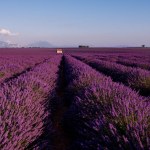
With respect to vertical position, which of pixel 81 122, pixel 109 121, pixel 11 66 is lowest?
pixel 11 66

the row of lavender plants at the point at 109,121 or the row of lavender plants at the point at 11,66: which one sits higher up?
the row of lavender plants at the point at 109,121

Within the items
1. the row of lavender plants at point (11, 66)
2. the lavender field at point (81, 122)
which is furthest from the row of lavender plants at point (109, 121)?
the row of lavender plants at point (11, 66)

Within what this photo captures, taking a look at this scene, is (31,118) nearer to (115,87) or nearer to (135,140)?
(135,140)

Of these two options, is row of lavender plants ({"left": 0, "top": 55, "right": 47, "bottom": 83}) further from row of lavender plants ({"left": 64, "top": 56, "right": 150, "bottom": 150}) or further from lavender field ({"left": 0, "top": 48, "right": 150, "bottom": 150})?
row of lavender plants ({"left": 64, "top": 56, "right": 150, "bottom": 150})

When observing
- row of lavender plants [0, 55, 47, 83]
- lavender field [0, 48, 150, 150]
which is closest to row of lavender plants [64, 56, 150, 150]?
lavender field [0, 48, 150, 150]

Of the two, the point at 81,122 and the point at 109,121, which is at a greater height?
the point at 109,121

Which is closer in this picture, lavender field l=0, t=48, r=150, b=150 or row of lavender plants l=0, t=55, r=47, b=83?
lavender field l=0, t=48, r=150, b=150

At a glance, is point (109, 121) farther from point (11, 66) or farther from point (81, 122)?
point (11, 66)

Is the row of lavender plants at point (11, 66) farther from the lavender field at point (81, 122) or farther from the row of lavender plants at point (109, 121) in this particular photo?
the row of lavender plants at point (109, 121)

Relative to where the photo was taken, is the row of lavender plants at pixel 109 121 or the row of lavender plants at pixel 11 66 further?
the row of lavender plants at pixel 11 66

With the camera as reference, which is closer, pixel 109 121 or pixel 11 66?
pixel 109 121

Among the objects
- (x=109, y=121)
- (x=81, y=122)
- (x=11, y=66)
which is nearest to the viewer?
(x=109, y=121)

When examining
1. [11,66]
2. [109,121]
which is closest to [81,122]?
[109,121]

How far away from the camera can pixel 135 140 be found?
295 centimetres
